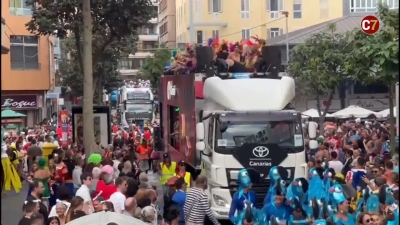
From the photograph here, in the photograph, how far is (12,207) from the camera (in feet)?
64.8

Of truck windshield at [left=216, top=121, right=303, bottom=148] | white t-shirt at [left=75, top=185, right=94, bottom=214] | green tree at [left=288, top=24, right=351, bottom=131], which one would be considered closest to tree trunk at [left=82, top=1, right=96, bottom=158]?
truck windshield at [left=216, top=121, right=303, bottom=148]

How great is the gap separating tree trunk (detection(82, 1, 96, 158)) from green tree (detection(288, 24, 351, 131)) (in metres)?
15.1

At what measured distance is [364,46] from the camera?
57.9 ft

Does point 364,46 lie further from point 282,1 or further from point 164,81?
point 282,1

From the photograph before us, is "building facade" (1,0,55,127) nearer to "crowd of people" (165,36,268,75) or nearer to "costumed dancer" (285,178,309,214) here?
"crowd of people" (165,36,268,75)

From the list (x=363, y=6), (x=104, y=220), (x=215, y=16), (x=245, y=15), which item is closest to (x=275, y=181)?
(x=104, y=220)

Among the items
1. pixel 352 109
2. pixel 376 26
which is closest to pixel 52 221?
pixel 376 26

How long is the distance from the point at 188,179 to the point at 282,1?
174 feet

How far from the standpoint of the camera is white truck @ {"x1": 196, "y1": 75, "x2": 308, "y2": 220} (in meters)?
15.4

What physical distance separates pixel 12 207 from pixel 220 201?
6.53 meters

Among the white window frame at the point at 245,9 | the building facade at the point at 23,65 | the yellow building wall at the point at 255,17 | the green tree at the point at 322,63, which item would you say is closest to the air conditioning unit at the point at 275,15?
the yellow building wall at the point at 255,17

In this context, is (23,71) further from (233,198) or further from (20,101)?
(233,198)

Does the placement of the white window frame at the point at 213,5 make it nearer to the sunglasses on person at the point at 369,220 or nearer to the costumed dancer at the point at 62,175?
the costumed dancer at the point at 62,175

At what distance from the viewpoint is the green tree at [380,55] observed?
16.7 m
